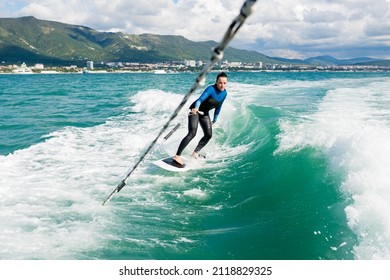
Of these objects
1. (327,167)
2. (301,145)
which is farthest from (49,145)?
(327,167)

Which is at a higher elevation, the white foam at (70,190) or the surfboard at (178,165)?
the surfboard at (178,165)

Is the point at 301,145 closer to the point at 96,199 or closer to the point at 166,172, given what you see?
the point at 166,172

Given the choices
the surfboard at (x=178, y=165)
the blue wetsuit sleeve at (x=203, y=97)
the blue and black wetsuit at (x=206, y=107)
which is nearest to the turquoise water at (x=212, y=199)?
the surfboard at (x=178, y=165)

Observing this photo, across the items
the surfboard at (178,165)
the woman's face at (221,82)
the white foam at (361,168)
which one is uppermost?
the woman's face at (221,82)

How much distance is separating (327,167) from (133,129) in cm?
1110

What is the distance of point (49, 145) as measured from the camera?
602 inches

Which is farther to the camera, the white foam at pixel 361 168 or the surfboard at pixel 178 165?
the surfboard at pixel 178 165

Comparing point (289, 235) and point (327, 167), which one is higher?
point (327, 167)

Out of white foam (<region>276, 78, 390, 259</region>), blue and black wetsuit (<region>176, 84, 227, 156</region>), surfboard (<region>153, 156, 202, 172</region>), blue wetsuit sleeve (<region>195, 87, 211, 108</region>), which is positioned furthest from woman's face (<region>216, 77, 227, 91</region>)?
white foam (<region>276, 78, 390, 259</region>)

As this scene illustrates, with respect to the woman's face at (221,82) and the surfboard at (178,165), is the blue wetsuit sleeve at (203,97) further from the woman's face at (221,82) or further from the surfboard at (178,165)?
the surfboard at (178,165)

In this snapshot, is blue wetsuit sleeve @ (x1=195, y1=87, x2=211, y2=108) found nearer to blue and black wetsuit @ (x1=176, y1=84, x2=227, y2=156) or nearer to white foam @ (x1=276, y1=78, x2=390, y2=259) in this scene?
blue and black wetsuit @ (x1=176, y1=84, x2=227, y2=156)

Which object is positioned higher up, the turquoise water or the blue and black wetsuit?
the blue and black wetsuit

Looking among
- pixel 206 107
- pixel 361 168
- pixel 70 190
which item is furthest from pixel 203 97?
pixel 361 168

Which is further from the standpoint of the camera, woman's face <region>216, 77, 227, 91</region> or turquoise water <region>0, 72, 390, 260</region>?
woman's face <region>216, 77, 227, 91</region>
